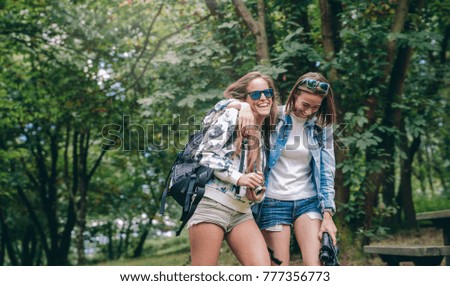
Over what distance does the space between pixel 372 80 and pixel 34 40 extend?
761 cm

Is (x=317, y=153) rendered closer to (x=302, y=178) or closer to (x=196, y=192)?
(x=302, y=178)

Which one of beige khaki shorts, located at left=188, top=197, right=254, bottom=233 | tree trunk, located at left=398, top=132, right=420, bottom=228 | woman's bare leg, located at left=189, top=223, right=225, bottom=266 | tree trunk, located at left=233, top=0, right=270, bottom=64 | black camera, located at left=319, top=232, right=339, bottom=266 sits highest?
tree trunk, located at left=233, top=0, right=270, bottom=64

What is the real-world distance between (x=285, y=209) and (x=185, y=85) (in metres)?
4.93

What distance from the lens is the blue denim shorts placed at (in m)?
3.62

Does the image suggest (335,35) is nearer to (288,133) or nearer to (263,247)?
(288,133)

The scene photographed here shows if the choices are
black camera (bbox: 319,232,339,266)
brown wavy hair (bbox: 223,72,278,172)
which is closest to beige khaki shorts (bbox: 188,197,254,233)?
brown wavy hair (bbox: 223,72,278,172)

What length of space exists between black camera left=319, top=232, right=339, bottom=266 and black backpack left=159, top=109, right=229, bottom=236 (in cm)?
92

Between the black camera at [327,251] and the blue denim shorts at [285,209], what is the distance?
0.53ft

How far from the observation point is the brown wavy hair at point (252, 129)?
325 cm

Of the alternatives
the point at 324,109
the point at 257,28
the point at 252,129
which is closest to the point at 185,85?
the point at 257,28

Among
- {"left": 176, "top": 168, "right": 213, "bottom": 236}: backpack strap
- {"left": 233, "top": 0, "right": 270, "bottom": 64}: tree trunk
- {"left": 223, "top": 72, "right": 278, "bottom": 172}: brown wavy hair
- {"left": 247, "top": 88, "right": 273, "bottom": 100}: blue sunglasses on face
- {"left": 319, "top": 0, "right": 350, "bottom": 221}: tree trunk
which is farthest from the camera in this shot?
{"left": 319, "top": 0, "right": 350, "bottom": 221}: tree trunk

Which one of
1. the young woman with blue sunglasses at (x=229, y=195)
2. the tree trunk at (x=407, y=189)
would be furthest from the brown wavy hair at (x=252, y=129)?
the tree trunk at (x=407, y=189)

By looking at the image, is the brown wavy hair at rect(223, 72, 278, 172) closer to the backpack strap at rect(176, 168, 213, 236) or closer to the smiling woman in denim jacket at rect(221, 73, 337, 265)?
the smiling woman in denim jacket at rect(221, 73, 337, 265)

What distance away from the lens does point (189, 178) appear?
3131mm
